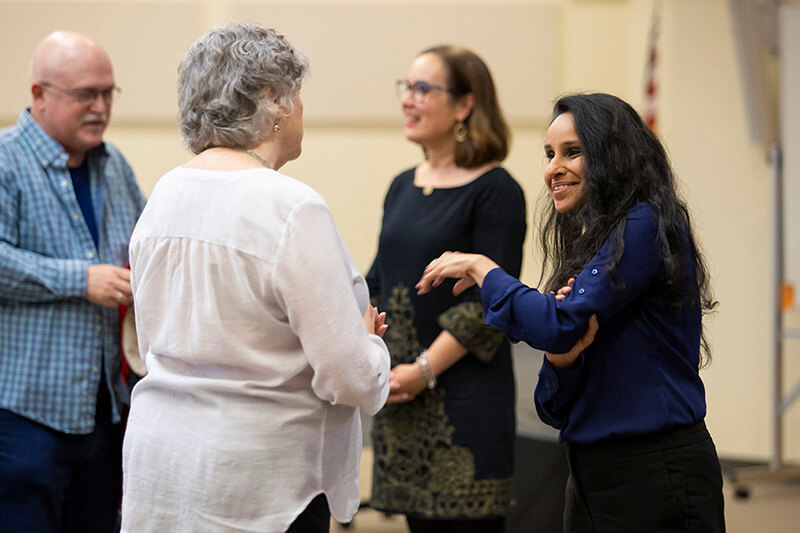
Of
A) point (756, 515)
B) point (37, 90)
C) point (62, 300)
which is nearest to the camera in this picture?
point (62, 300)

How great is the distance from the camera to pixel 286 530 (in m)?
1.38

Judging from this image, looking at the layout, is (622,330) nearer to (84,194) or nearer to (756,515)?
(84,194)

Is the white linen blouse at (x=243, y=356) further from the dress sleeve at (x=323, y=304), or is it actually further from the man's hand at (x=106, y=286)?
the man's hand at (x=106, y=286)

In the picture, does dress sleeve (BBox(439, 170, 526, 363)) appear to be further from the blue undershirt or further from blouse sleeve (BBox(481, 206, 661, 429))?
the blue undershirt

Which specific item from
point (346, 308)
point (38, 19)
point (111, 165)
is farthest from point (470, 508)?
point (38, 19)

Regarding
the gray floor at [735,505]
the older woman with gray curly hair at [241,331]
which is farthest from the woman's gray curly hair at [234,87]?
the gray floor at [735,505]

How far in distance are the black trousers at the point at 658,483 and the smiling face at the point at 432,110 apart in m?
1.17

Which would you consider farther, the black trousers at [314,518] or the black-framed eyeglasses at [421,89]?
the black-framed eyeglasses at [421,89]

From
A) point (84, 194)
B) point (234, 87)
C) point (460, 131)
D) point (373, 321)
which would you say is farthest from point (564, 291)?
point (84, 194)

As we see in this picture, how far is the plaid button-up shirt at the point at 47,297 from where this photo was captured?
2.04 meters

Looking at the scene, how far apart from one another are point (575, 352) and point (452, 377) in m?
0.79

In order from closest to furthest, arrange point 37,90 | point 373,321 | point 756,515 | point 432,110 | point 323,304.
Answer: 1. point 323,304
2. point 373,321
3. point 37,90
4. point 432,110
5. point 756,515

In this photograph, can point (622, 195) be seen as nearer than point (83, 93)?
Yes

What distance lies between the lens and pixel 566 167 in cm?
157
